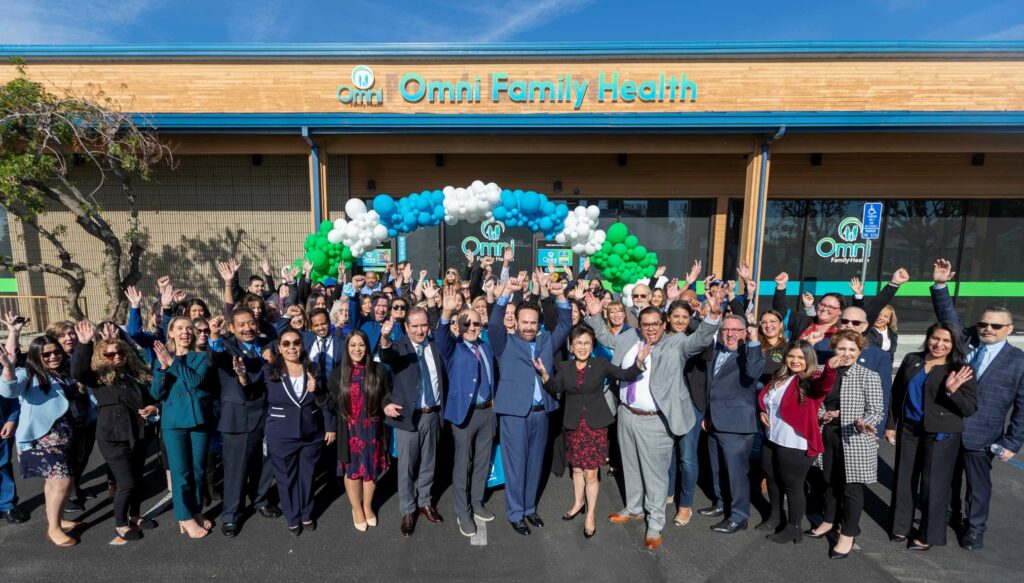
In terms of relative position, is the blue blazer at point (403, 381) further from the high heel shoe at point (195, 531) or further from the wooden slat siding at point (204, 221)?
the wooden slat siding at point (204, 221)

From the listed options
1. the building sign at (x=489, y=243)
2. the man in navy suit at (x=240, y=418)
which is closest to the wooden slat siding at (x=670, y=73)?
the building sign at (x=489, y=243)

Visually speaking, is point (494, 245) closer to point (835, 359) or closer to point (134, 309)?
point (134, 309)

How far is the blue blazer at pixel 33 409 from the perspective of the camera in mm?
3277

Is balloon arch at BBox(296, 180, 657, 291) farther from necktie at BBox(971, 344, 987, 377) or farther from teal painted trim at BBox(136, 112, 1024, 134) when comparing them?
necktie at BBox(971, 344, 987, 377)

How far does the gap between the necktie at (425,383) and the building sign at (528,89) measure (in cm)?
765

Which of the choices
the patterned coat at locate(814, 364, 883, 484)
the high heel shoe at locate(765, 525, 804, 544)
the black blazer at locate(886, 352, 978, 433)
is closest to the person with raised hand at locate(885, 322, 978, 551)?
the black blazer at locate(886, 352, 978, 433)

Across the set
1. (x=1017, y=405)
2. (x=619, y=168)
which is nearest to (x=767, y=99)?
(x=619, y=168)

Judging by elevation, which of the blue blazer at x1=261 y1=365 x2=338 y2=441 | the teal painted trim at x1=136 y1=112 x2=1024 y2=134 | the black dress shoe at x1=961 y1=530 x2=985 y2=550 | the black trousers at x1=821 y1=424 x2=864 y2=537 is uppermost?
the teal painted trim at x1=136 y1=112 x2=1024 y2=134

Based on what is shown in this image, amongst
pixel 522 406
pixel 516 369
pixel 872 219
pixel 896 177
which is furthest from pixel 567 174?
pixel 522 406

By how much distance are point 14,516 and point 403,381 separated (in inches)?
132

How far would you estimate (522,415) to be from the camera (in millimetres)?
3523

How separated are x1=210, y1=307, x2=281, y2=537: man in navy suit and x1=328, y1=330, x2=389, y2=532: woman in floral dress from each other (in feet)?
1.96

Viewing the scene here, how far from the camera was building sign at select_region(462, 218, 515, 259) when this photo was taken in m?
10.1

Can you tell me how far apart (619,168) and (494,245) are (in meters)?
3.30
